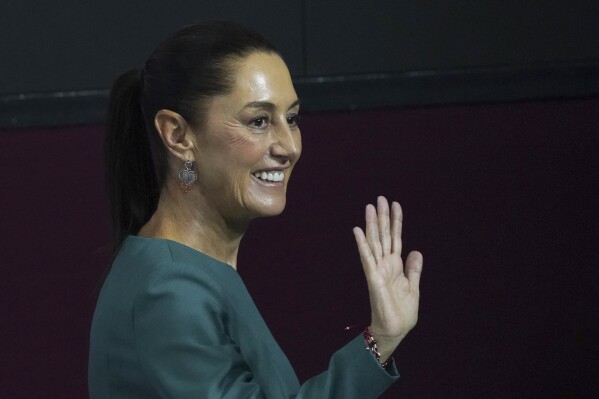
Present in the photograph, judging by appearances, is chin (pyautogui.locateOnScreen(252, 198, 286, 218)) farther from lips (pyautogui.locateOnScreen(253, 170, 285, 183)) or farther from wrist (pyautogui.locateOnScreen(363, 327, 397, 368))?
wrist (pyautogui.locateOnScreen(363, 327, 397, 368))

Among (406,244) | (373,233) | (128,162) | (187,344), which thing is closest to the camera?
(187,344)

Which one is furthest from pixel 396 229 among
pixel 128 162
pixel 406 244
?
pixel 406 244

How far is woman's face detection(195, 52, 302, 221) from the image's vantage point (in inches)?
63.6

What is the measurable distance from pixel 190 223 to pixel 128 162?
163 millimetres

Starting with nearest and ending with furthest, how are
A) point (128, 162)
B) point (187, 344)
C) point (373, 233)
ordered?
1. point (187, 344)
2. point (373, 233)
3. point (128, 162)

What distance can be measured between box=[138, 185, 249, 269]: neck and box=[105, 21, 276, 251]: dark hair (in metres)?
0.04

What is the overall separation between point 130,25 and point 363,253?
145 centimetres

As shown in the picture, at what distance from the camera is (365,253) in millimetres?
1562

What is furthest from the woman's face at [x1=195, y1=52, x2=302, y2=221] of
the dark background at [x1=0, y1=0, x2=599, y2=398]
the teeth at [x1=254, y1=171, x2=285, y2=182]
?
the dark background at [x1=0, y1=0, x2=599, y2=398]

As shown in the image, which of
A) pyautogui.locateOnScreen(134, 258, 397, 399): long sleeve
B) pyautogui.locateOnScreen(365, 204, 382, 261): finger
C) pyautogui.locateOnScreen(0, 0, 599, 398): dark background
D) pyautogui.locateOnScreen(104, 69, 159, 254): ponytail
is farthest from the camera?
pyautogui.locateOnScreen(0, 0, 599, 398): dark background

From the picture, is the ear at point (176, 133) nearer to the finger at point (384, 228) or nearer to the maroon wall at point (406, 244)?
the finger at point (384, 228)

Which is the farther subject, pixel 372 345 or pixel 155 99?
pixel 155 99

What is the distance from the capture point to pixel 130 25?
2869 mm

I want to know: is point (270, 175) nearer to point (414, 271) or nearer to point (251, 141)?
point (251, 141)
